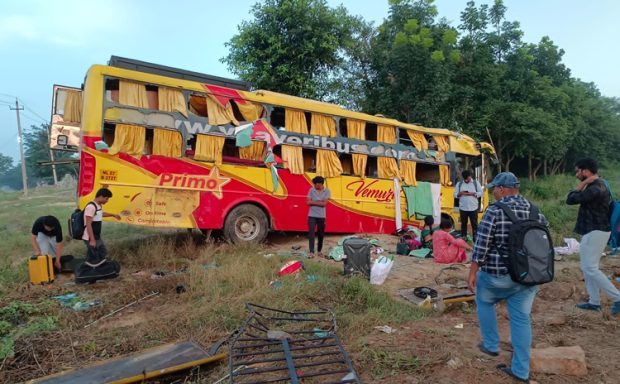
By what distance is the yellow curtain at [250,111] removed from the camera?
7.99 meters

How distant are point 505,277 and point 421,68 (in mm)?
13522

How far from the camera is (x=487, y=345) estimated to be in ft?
11.2

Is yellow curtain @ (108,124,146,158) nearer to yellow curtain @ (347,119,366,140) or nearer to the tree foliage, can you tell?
yellow curtain @ (347,119,366,140)

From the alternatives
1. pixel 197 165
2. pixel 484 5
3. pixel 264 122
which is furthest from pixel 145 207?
pixel 484 5

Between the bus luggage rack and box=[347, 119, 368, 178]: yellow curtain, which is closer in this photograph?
the bus luggage rack

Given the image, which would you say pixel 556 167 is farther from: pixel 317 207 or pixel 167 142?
pixel 167 142

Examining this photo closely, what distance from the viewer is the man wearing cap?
3045mm

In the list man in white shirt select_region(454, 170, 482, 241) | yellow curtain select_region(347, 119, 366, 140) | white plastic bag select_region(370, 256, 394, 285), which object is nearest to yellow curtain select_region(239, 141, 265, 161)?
yellow curtain select_region(347, 119, 366, 140)

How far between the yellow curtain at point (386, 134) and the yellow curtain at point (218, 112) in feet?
11.6

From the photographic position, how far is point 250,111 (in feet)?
26.4

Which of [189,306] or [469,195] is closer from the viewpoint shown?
[189,306]

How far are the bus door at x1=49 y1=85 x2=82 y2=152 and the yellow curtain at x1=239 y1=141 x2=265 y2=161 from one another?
287 centimetres

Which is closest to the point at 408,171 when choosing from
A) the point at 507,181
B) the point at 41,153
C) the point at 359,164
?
the point at 359,164

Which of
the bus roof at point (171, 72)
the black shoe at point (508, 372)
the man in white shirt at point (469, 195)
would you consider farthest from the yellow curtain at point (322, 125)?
the black shoe at point (508, 372)
